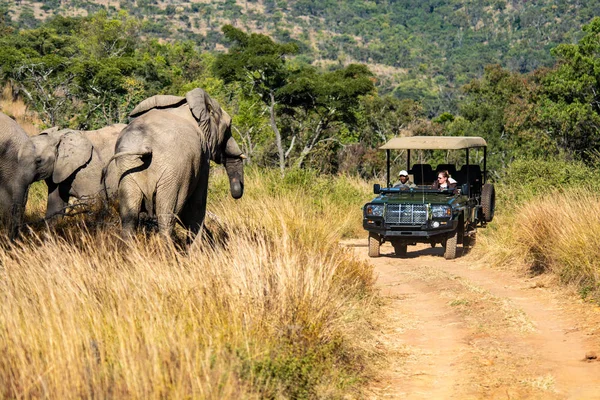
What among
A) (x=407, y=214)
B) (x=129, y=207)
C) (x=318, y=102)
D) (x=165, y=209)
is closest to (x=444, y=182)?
(x=407, y=214)

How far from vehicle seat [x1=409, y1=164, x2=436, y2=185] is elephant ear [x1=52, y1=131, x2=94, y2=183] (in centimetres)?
644

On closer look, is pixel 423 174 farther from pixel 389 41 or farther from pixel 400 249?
pixel 389 41

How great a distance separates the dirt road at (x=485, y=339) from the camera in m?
6.75

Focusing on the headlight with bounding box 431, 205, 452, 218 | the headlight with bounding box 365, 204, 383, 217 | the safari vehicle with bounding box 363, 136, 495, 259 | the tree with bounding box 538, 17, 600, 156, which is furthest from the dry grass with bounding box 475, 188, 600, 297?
the tree with bounding box 538, 17, 600, 156

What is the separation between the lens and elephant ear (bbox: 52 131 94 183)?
504 inches

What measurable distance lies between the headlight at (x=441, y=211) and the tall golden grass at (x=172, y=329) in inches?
229

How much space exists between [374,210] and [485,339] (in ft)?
21.5

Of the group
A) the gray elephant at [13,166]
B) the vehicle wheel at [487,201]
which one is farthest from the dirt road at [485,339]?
the gray elephant at [13,166]

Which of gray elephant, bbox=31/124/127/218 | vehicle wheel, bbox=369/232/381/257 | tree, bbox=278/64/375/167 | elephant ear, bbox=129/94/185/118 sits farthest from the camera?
tree, bbox=278/64/375/167

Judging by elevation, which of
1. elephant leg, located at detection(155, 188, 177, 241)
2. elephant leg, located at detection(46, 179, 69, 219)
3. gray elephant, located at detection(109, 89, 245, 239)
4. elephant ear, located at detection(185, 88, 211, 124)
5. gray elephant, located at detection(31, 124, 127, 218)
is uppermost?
elephant ear, located at detection(185, 88, 211, 124)

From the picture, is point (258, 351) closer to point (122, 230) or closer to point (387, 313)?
point (122, 230)

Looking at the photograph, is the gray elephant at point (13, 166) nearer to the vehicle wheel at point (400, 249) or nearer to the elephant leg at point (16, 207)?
the elephant leg at point (16, 207)

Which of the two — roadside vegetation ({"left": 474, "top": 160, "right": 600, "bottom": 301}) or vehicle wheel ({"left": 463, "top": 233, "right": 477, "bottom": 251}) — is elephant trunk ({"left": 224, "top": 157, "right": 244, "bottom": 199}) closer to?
roadside vegetation ({"left": 474, "top": 160, "right": 600, "bottom": 301})

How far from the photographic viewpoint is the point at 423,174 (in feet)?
56.6
